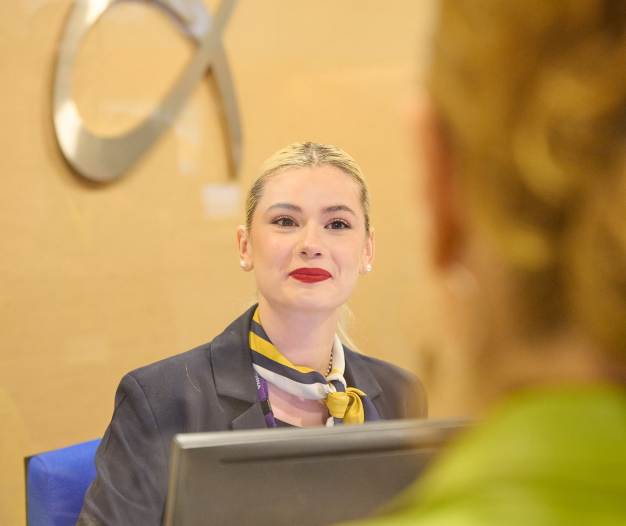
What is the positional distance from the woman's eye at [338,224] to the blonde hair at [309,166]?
0.05m

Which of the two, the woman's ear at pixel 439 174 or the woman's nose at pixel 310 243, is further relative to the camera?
the woman's nose at pixel 310 243

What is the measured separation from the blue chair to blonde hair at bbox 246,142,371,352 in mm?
497

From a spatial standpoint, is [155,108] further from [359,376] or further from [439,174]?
[439,174]

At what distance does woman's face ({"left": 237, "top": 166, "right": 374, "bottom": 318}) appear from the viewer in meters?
1.12

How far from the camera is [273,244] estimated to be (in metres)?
1.13

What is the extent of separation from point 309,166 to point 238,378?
38 cm

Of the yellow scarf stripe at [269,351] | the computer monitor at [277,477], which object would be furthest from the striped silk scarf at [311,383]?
the computer monitor at [277,477]

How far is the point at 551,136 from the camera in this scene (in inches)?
8.6

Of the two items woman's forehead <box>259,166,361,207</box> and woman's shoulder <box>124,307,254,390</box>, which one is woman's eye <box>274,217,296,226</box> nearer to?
woman's forehead <box>259,166,361,207</box>

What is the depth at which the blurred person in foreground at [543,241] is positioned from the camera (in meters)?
0.22

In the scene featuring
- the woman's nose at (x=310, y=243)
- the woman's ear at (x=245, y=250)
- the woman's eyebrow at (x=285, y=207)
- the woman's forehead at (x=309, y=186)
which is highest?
the woman's forehead at (x=309, y=186)

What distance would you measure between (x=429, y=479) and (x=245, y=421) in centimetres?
81

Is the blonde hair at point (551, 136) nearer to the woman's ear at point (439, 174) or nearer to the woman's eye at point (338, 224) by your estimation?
the woman's ear at point (439, 174)

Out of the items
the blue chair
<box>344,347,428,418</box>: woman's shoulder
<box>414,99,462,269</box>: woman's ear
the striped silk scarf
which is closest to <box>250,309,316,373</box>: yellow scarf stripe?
the striped silk scarf
